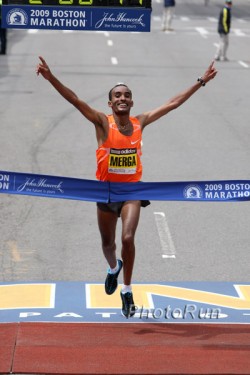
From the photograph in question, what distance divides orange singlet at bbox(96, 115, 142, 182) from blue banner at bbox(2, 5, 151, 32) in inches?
84.8

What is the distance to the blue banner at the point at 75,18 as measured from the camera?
38.5 feet

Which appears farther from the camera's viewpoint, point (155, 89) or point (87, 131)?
point (155, 89)

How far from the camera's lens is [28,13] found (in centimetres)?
1185

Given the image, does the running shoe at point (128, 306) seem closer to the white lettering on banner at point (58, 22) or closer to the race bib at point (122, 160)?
the race bib at point (122, 160)

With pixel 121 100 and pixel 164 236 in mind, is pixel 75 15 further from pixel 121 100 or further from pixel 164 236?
pixel 164 236

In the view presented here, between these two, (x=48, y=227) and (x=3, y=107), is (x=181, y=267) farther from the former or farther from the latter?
(x=3, y=107)

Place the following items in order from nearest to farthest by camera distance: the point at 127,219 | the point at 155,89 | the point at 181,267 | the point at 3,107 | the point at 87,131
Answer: the point at 127,219 < the point at 181,267 < the point at 87,131 < the point at 3,107 < the point at 155,89

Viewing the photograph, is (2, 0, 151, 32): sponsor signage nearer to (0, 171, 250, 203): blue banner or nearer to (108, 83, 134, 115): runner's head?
(108, 83, 134, 115): runner's head

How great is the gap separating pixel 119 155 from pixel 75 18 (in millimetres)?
2662

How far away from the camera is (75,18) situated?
1180cm

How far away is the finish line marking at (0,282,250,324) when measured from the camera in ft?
33.0

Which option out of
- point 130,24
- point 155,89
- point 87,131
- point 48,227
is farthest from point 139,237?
point 155,89

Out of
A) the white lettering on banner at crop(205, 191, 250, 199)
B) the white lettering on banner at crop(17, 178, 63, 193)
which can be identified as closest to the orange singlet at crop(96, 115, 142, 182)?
the white lettering on banner at crop(17, 178, 63, 193)

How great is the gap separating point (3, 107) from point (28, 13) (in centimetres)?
1492
